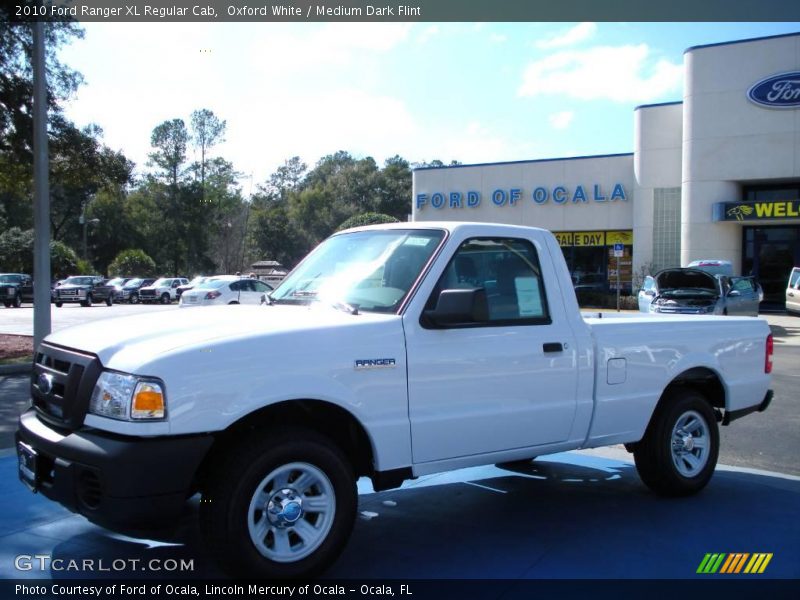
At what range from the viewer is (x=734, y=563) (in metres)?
4.46

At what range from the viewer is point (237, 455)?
372cm

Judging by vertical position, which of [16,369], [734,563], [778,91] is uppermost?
[778,91]

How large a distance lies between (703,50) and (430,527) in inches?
1160

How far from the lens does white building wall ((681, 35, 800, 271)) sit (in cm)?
2841

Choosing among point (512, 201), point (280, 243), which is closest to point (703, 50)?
point (512, 201)

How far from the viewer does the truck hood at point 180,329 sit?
3727 mm

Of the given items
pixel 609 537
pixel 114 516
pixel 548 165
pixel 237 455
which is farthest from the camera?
pixel 548 165

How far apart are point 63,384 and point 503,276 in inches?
109

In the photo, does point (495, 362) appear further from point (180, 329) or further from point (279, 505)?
point (180, 329)

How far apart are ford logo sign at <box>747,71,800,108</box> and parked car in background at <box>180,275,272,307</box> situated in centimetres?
2002

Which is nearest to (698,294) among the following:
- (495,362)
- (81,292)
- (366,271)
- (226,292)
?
(495,362)

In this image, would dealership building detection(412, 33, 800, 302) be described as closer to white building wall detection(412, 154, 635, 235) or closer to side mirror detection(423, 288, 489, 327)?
white building wall detection(412, 154, 635, 235)

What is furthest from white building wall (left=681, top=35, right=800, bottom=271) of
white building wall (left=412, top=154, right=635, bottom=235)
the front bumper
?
the front bumper

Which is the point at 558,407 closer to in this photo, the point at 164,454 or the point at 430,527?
the point at 430,527
